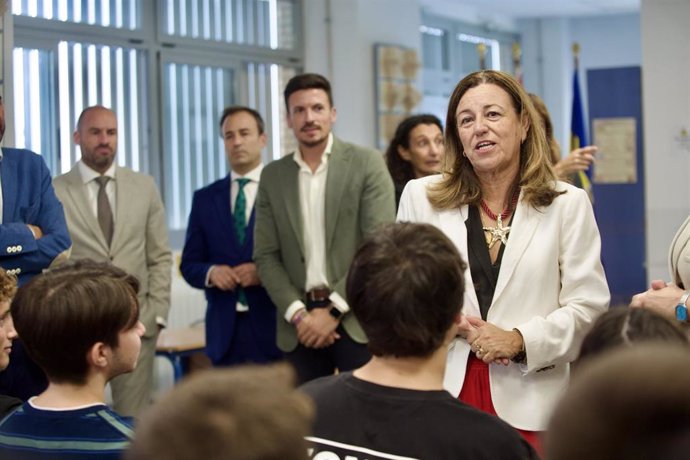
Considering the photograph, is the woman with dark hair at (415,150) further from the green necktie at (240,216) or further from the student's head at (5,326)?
the student's head at (5,326)

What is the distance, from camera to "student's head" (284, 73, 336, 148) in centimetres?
427

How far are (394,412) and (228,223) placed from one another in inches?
125

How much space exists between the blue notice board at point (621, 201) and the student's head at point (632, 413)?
27.3 ft

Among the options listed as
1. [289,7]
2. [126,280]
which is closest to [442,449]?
[126,280]

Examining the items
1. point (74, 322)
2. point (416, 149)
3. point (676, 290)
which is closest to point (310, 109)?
point (416, 149)

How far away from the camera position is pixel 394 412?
168 centimetres

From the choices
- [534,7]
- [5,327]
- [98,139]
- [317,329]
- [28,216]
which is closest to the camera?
[5,327]

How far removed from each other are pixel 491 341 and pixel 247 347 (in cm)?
230

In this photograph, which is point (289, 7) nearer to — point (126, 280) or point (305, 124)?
point (305, 124)

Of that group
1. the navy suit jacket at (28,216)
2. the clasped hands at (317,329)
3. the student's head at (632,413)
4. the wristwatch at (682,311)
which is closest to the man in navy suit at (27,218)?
the navy suit jacket at (28,216)

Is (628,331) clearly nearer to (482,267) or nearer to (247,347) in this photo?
(482,267)

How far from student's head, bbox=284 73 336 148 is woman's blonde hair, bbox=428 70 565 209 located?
149 centimetres

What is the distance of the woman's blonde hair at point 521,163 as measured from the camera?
2.71m

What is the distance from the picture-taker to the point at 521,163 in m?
2.79
